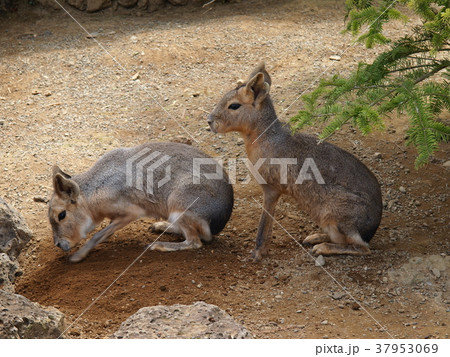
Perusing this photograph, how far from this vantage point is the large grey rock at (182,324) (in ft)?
13.6

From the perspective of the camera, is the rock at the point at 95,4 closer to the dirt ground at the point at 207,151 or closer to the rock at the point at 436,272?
the dirt ground at the point at 207,151

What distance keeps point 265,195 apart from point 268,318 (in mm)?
1548

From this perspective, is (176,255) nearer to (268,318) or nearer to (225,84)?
(268,318)

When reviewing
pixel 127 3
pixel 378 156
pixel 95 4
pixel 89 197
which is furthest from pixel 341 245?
pixel 95 4

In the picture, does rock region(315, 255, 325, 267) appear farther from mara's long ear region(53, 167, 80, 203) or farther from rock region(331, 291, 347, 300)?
mara's long ear region(53, 167, 80, 203)

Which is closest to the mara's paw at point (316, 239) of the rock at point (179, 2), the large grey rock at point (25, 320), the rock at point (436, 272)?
the rock at point (436, 272)

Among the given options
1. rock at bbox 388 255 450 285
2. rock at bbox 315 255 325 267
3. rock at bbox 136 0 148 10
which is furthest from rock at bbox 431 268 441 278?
rock at bbox 136 0 148 10

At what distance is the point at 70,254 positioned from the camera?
6.51m

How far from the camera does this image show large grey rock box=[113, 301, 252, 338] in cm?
415

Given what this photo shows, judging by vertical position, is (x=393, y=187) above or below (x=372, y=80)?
below

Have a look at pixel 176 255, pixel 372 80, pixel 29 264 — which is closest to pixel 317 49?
pixel 372 80

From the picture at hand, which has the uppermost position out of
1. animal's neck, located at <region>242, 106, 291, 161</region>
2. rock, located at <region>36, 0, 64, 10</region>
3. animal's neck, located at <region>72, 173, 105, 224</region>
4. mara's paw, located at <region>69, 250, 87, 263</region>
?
rock, located at <region>36, 0, 64, 10</region>

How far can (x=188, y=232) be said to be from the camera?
20.7 ft

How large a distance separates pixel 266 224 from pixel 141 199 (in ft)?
4.42
